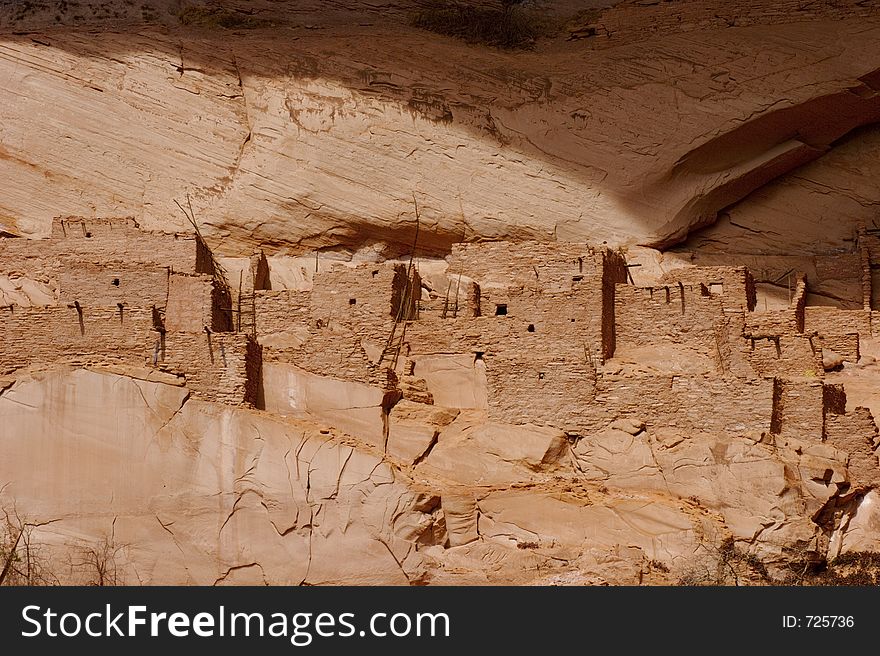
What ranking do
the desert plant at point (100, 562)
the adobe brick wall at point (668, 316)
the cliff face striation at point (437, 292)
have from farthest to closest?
the adobe brick wall at point (668, 316) → the cliff face striation at point (437, 292) → the desert plant at point (100, 562)

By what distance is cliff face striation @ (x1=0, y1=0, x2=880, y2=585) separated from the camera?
21797mm

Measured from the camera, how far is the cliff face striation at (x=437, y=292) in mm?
21797

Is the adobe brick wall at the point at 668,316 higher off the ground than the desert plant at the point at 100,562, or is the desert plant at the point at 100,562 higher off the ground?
the adobe brick wall at the point at 668,316

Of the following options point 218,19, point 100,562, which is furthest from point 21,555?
point 218,19

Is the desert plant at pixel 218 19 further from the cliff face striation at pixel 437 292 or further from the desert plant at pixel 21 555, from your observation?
the desert plant at pixel 21 555

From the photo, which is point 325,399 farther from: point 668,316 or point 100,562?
point 668,316

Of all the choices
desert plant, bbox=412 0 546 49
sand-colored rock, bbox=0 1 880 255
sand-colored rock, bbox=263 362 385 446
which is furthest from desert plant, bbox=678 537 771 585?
desert plant, bbox=412 0 546 49

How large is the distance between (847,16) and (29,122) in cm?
1430

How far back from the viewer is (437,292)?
26.5m

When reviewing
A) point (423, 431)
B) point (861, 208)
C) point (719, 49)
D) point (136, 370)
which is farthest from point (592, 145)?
point (136, 370)

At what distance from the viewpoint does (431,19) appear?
30547 millimetres

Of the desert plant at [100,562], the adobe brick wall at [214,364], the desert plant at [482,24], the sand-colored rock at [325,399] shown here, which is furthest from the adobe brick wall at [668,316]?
the desert plant at [100,562]

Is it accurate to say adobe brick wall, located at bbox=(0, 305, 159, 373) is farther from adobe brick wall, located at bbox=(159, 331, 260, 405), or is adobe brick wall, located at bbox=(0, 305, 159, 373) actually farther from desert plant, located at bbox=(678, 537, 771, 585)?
desert plant, located at bbox=(678, 537, 771, 585)

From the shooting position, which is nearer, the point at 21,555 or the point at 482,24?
the point at 21,555
